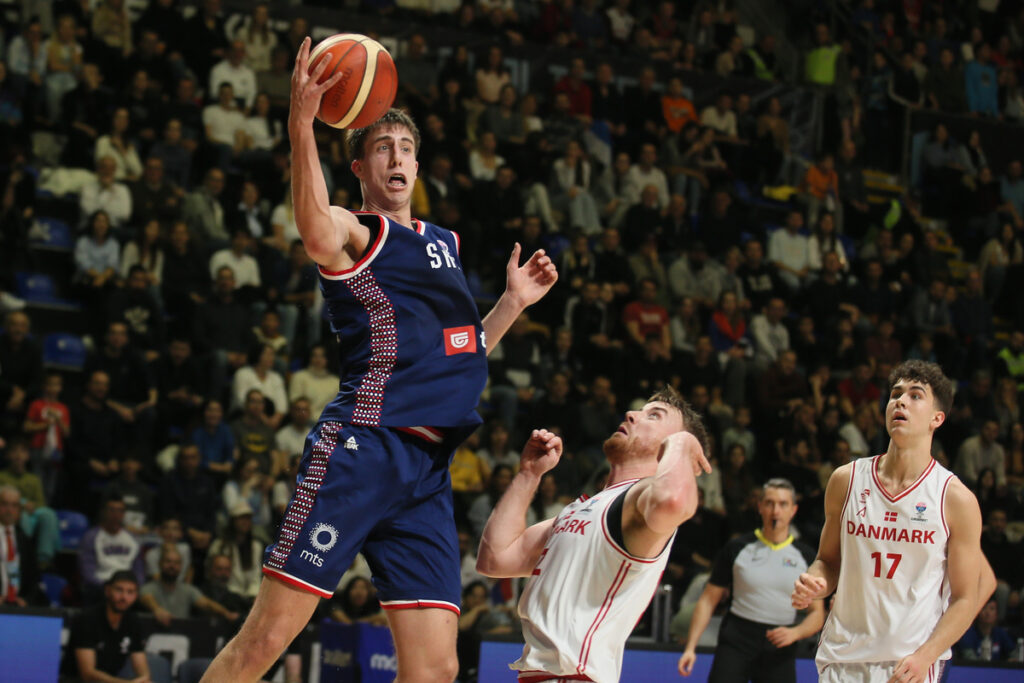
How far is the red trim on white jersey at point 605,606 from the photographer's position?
4.14 m

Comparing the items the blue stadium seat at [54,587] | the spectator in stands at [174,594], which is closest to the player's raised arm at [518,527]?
the spectator in stands at [174,594]

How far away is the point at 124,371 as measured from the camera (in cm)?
1155

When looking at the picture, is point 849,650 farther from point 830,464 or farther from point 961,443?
point 961,443

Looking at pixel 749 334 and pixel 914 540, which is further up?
pixel 749 334

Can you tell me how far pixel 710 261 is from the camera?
15148 millimetres

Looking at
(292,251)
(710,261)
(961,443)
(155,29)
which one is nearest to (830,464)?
(961,443)

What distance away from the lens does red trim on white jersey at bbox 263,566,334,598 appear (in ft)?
13.7

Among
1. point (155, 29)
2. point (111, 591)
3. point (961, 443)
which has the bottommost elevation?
point (111, 591)

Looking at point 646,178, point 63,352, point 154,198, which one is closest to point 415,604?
point 63,352

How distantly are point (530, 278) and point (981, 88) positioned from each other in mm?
16648

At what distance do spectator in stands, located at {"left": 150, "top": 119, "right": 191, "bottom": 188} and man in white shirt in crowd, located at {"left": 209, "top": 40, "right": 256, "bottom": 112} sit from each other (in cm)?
102

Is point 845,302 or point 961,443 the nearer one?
point 961,443

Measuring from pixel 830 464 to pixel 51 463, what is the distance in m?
7.88

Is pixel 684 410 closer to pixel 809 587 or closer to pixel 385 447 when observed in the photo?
pixel 809 587
